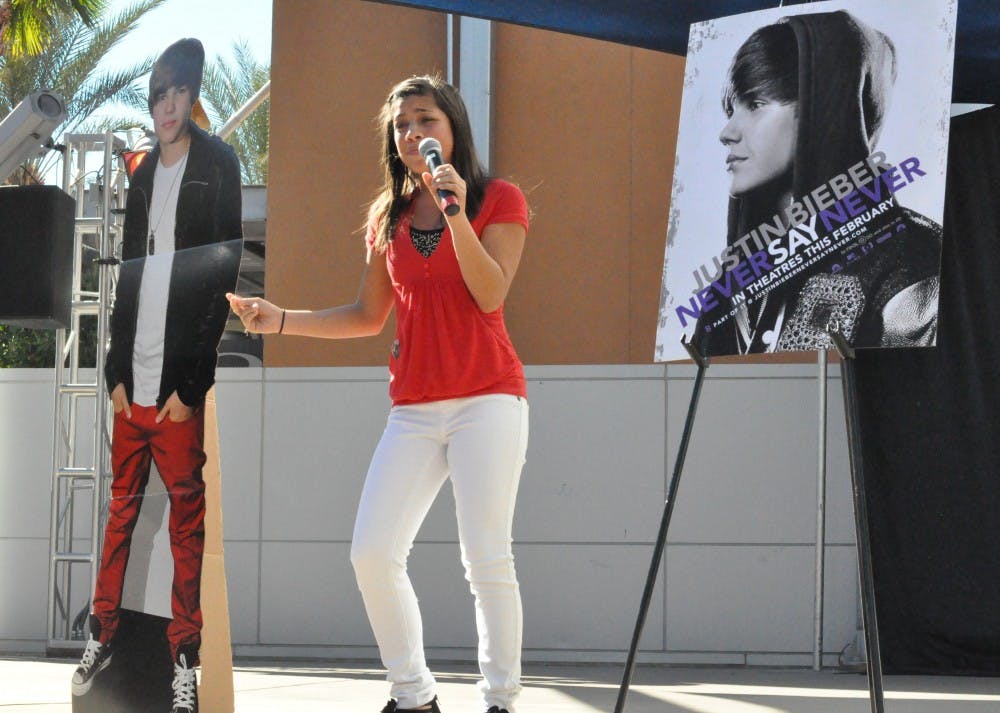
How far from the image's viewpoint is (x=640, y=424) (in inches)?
221

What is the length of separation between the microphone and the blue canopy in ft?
4.12

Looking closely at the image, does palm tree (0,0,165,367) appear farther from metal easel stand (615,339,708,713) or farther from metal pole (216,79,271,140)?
metal easel stand (615,339,708,713)

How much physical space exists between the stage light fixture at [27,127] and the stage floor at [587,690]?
170cm

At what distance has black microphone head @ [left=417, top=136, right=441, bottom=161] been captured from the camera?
273 cm

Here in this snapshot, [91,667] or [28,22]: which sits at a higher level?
[28,22]

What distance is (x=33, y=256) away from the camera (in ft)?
12.3

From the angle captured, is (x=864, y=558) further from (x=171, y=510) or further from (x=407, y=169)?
(x=171, y=510)

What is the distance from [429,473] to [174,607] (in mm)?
893

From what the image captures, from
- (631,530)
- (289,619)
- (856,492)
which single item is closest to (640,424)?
Result: (631,530)

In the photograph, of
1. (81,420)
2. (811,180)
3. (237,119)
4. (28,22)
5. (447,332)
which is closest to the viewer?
(447,332)

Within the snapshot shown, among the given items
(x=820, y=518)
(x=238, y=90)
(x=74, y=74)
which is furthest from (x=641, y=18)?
(x=238, y=90)

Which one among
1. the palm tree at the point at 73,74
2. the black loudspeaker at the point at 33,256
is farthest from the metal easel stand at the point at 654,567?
the palm tree at the point at 73,74

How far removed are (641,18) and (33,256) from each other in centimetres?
209

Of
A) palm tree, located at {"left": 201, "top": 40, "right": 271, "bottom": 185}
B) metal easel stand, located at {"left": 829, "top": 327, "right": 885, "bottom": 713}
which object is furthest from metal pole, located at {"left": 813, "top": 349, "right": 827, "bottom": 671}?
palm tree, located at {"left": 201, "top": 40, "right": 271, "bottom": 185}
